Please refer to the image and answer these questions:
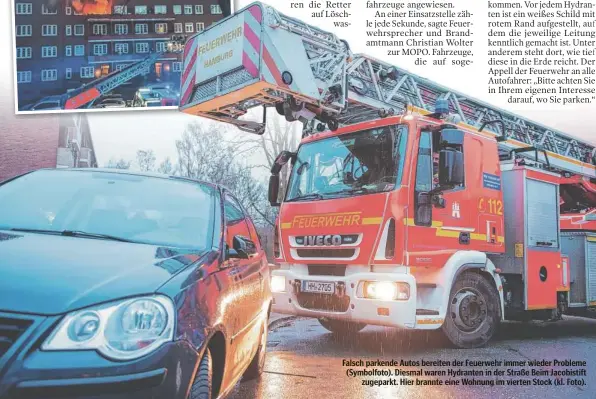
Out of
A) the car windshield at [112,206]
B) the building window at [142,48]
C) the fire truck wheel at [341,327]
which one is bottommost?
the fire truck wheel at [341,327]

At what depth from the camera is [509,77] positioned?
436cm

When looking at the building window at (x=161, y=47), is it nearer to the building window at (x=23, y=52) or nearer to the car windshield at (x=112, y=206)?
the building window at (x=23, y=52)

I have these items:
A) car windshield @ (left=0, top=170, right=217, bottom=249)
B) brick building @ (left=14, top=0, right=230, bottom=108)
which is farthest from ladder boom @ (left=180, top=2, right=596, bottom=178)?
car windshield @ (left=0, top=170, right=217, bottom=249)

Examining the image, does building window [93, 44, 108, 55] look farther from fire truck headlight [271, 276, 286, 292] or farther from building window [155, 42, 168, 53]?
fire truck headlight [271, 276, 286, 292]

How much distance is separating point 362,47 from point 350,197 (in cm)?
132

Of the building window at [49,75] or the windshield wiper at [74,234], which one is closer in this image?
the windshield wiper at [74,234]

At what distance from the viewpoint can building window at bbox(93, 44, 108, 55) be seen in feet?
19.6

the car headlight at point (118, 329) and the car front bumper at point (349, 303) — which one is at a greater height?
the car headlight at point (118, 329)

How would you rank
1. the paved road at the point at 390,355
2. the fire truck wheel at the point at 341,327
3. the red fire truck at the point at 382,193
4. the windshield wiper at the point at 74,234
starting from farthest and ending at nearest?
the fire truck wheel at the point at 341,327, the red fire truck at the point at 382,193, the paved road at the point at 390,355, the windshield wiper at the point at 74,234

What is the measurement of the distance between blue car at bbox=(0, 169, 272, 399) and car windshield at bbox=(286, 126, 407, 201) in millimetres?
1680

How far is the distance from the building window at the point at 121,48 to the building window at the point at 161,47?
329 mm

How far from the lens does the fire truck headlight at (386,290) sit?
13.5 ft

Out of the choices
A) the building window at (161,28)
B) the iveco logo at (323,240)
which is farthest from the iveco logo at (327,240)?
the building window at (161,28)

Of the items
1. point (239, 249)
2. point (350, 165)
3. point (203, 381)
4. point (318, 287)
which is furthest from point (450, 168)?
point (203, 381)
